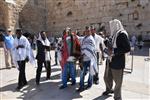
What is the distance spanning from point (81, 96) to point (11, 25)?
1514 cm

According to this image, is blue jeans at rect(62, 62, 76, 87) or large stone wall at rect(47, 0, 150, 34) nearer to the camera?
blue jeans at rect(62, 62, 76, 87)

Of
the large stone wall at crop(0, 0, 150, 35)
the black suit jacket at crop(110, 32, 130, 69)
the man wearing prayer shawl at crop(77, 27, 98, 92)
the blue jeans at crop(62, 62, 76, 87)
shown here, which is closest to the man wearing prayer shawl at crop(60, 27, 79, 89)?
the blue jeans at crop(62, 62, 76, 87)

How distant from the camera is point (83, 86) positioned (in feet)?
24.1

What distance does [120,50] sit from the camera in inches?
233

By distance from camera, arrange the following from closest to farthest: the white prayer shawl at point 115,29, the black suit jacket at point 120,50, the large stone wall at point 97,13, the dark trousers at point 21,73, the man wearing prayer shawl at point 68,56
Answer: the black suit jacket at point 120,50, the white prayer shawl at point 115,29, the man wearing prayer shawl at point 68,56, the dark trousers at point 21,73, the large stone wall at point 97,13

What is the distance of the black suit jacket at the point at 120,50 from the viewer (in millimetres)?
5871

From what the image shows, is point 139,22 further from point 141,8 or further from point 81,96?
point 81,96

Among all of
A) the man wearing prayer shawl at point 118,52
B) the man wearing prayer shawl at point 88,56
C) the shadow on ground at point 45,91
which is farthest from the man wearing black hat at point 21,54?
the man wearing prayer shawl at point 118,52

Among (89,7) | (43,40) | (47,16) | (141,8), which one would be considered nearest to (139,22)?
(141,8)

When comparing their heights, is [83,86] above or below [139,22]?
below

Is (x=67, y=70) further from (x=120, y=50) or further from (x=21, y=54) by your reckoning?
(x=120, y=50)

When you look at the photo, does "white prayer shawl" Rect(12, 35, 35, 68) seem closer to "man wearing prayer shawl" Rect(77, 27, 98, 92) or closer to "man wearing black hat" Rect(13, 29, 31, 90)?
"man wearing black hat" Rect(13, 29, 31, 90)

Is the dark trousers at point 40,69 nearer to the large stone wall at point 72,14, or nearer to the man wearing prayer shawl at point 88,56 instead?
the man wearing prayer shawl at point 88,56

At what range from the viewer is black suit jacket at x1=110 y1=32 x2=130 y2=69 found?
19.3ft
